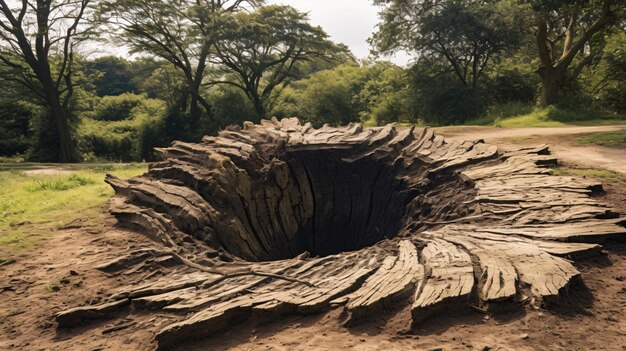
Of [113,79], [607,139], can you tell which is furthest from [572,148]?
[113,79]

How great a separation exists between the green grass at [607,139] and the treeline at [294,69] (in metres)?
3.57

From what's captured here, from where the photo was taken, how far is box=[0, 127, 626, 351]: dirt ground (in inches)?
97.9

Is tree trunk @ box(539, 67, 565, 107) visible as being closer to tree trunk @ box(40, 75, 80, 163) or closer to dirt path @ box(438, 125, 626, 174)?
dirt path @ box(438, 125, 626, 174)

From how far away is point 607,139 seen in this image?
25.1ft

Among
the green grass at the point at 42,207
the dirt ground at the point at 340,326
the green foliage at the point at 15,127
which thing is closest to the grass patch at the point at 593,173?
the dirt ground at the point at 340,326

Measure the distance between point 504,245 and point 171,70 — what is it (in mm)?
23117

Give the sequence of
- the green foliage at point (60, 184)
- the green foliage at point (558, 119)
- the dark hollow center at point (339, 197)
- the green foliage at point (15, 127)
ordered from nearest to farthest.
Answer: the dark hollow center at point (339, 197)
the green foliage at point (60, 184)
the green foliage at point (558, 119)
the green foliage at point (15, 127)

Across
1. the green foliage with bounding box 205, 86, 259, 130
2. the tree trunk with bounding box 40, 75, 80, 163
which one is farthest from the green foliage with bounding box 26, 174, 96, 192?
the green foliage with bounding box 205, 86, 259, 130

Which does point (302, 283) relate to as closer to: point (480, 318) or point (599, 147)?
point (480, 318)

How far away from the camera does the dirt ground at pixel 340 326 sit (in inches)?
97.9

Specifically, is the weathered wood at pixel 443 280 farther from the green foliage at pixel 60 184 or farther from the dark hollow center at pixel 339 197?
the green foliage at pixel 60 184

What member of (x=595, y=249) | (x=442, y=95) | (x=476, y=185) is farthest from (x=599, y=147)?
(x=442, y=95)

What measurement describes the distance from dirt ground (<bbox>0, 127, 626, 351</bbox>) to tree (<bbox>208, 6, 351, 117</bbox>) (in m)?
18.8

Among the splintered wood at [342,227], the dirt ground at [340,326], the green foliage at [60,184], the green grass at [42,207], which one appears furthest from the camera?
the green foliage at [60,184]
